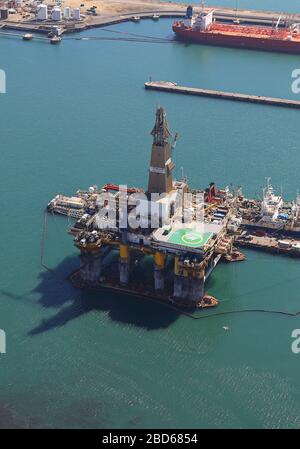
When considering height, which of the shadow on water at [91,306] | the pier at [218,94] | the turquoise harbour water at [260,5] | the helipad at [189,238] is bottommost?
the shadow on water at [91,306]

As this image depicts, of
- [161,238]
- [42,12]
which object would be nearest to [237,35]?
[42,12]

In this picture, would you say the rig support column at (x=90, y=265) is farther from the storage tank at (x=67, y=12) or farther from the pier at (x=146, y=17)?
the storage tank at (x=67, y=12)

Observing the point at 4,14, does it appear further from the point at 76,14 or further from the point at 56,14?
the point at 76,14

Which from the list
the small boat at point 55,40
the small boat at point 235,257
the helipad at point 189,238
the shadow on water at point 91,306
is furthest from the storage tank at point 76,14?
the helipad at point 189,238

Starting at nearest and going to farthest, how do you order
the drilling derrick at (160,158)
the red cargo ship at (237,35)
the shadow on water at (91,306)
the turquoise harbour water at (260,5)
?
1. the shadow on water at (91,306)
2. the drilling derrick at (160,158)
3. the red cargo ship at (237,35)
4. the turquoise harbour water at (260,5)

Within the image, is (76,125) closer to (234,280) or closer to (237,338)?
(234,280)

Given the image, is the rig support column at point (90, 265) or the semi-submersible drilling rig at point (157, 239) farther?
the rig support column at point (90, 265)
